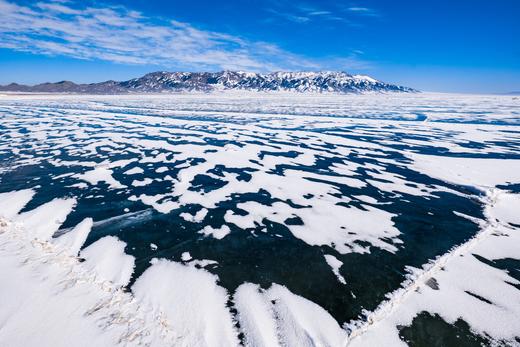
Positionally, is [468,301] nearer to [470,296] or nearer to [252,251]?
[470,296]

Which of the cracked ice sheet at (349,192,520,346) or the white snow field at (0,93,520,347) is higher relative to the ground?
the cracked ice sheet at (349,192,520,346)

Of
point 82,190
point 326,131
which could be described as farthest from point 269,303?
point 326,131

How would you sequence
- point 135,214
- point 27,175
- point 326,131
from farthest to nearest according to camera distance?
point 326,131, point 27,175, point 135,214

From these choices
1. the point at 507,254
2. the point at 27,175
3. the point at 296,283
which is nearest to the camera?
the point at 296,283

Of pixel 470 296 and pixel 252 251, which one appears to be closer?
pixel 470 296

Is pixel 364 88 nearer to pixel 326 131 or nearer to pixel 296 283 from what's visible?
pixel 326 131

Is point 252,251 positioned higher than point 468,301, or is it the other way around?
point 468,301

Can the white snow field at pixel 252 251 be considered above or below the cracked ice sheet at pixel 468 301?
below

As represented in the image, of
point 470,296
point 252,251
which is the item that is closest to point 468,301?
point 470,296
